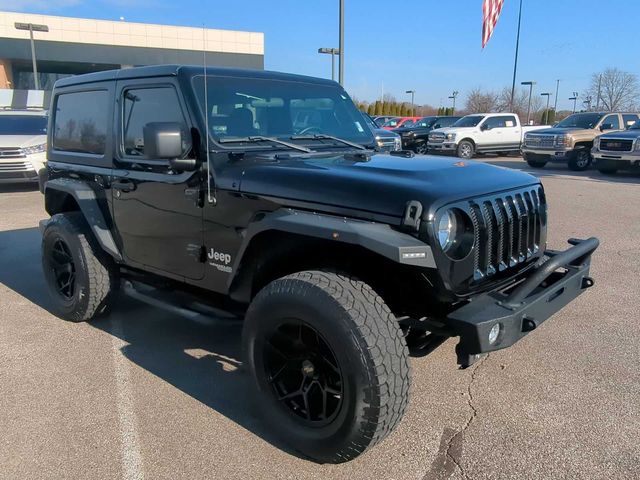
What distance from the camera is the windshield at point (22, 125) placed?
12.6m

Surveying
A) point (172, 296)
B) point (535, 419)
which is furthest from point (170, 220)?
point (535, 419)

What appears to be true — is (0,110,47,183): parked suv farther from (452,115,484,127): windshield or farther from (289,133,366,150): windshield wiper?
(452,115,484,127): windshield

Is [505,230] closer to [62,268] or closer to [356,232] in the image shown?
[356,232]

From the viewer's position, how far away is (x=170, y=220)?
11.7 ft

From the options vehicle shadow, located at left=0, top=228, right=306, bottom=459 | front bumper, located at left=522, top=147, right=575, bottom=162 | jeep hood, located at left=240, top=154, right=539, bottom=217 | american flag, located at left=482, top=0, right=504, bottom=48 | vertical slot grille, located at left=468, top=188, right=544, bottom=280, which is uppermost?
american flag, located at left=482, top=0, right=504, bottom=48

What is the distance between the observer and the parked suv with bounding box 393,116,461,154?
75.7 ft

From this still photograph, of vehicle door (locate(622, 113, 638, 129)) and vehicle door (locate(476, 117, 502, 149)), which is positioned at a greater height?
vehicle door (locate(622, 113, 638, 129))

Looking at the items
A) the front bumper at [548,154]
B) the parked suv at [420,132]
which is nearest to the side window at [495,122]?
the parked suv at [420,132]

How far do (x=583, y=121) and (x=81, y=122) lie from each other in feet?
56.9

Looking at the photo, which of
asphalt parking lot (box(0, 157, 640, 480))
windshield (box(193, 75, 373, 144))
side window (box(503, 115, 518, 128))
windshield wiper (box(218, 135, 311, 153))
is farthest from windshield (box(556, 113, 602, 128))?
windshield wiper (box(218, 135, 311, 153))

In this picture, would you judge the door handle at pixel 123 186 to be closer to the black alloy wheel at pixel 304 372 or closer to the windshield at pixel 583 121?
the black alloy wheel at pixel 304 372

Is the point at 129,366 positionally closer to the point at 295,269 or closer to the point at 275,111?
the point at 295,269

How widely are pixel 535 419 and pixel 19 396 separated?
3.12 meters

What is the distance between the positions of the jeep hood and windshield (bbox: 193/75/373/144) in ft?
1.46
